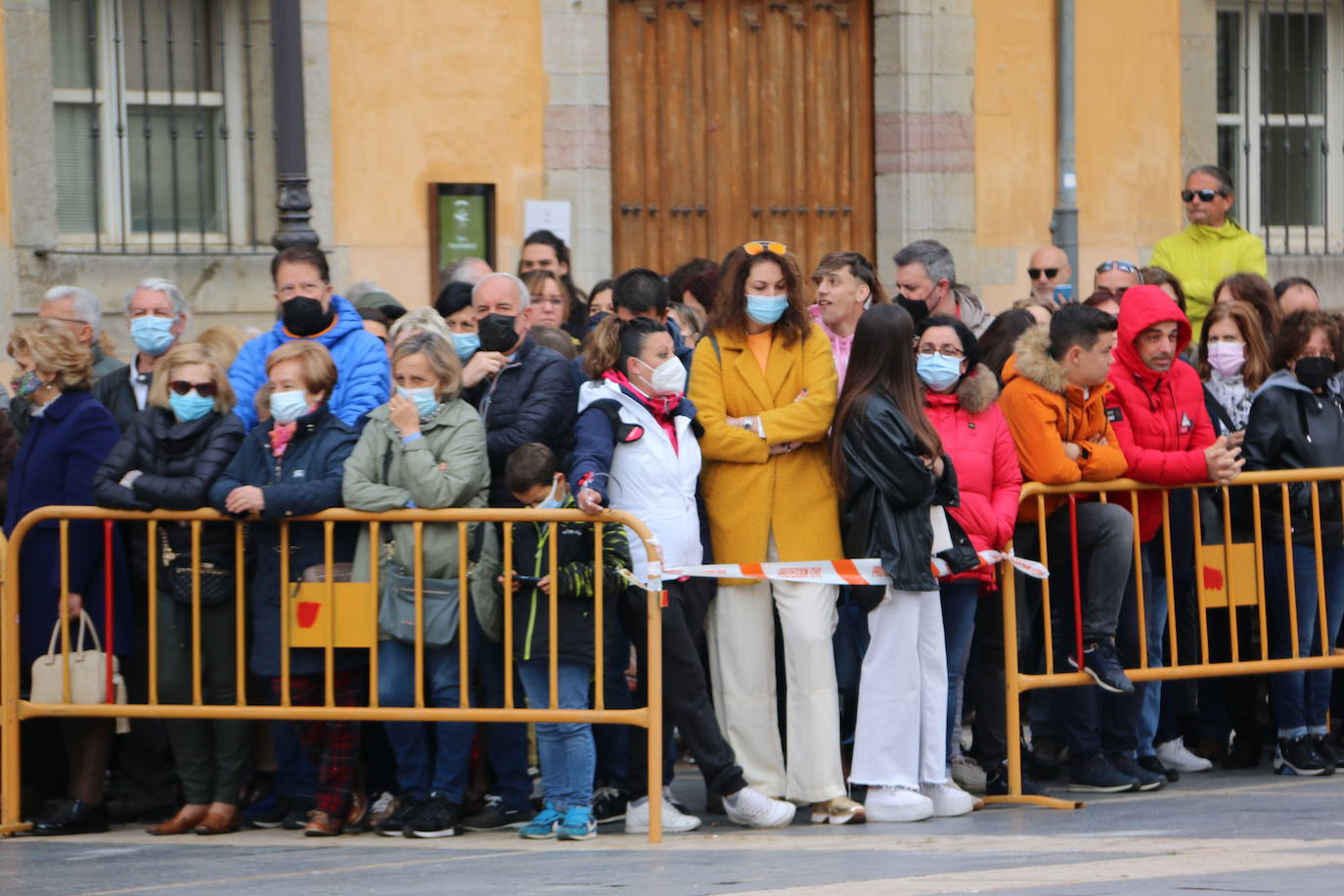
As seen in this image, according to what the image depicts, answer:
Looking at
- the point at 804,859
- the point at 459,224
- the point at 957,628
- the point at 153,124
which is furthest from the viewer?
the point at 459,224

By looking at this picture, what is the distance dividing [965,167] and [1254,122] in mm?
2568

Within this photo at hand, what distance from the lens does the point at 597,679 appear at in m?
7.76

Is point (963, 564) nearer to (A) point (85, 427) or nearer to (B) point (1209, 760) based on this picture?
(B) point (1209, 760)

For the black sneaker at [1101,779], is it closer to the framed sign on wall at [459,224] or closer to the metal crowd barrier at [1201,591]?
the metal crowd barrier at [1201,591]

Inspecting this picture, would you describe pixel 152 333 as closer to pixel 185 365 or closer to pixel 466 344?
pixel 185 365

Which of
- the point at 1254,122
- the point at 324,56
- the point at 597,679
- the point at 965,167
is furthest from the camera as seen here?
the point at 1254,122

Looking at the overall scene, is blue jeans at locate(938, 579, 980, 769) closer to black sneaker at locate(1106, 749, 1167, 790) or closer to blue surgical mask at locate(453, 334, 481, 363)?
black sneaker at locate(1106, 749, 1167, 790)

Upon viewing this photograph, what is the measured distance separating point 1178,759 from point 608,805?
2.59 metres

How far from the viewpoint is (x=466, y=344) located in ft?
29.4

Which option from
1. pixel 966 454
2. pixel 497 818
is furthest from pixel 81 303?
pixel 966 454

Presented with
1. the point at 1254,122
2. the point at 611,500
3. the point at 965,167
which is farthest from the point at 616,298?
the point at 1254,122

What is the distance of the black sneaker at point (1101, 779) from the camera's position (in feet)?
28.5

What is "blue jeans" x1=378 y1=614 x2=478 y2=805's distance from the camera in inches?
313

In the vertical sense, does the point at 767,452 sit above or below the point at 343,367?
below
